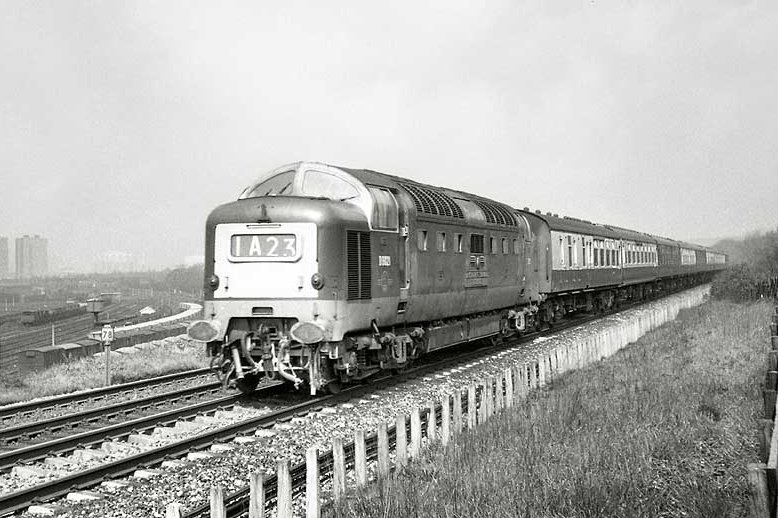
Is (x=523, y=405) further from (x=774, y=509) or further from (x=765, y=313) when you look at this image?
(x=765, y=313)

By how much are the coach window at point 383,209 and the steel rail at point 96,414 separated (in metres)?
4.51

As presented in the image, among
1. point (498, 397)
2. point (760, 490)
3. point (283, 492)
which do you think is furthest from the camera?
point (498, 397)

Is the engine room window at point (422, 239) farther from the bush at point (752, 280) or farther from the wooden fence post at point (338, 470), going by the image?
the bush at point (752, 280)

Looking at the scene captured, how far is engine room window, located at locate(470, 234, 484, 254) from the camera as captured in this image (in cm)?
1695

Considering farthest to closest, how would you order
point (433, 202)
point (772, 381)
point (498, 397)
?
point (433, 202) → point (498, 397) → point (772, 381)

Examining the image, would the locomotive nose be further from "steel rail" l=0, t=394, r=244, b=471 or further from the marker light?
the marker light

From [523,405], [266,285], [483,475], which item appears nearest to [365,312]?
[266,285]

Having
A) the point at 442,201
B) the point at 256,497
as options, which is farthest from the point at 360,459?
the point at 442,201

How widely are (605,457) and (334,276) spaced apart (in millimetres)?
5461

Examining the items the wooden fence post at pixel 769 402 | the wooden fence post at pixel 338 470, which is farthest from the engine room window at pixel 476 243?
the wooden fence post at pixel 338 470

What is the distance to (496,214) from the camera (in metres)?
19.3

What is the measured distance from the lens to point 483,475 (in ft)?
22.6

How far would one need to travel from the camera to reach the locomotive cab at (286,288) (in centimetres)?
1124

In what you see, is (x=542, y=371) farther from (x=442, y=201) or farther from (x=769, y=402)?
(x=769, y=402)
